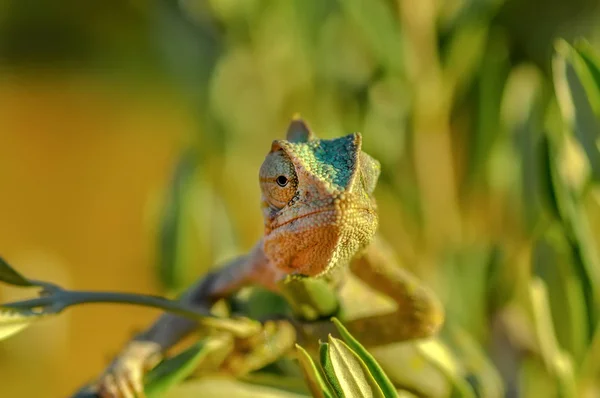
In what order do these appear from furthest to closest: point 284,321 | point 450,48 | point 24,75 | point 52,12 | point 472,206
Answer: point 24,75, point 52,12, point 472,206, point 450,48, point 284,321

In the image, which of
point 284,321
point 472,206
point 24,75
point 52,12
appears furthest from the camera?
point 24,75

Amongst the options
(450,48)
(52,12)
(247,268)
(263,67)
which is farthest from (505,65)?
(52,12)

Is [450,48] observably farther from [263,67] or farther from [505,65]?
[263,67]

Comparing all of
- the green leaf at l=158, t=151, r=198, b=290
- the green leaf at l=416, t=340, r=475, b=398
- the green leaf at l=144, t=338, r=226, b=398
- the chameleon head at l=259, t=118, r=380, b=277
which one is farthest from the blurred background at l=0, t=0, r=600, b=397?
the green leaf at l=144, t=338, r=226, b=398

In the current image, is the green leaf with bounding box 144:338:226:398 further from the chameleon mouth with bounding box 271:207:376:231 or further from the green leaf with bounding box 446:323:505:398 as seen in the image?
the green leaf with bounding box 446:323:505:398

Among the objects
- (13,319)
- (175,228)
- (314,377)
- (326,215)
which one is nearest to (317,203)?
(326,215)

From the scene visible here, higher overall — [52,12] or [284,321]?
[52,12]
